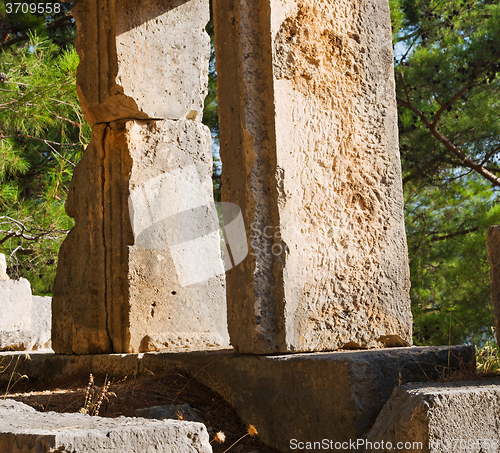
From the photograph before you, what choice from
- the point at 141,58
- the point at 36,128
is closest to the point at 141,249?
the point at 141,58

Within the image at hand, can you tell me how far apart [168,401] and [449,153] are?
5.98 m

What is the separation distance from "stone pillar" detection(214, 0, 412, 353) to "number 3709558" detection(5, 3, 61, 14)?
5633mm

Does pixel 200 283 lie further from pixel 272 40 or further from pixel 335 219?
pixel 272 40

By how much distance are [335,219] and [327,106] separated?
494 mm

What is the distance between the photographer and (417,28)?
829 centimetres

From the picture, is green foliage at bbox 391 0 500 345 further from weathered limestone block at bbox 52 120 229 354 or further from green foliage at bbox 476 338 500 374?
weathered limestone block at bbox 52 120 229 354

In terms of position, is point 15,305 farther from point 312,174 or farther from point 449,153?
point 449,153

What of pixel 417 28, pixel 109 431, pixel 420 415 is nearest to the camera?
pixel 109 431

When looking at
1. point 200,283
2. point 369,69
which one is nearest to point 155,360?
point 200,283

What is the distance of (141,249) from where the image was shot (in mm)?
3705

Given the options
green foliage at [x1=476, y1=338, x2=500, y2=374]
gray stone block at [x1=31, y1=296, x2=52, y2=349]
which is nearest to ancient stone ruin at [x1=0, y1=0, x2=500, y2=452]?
green foliage at [x1=476, y1=338, x2=500, y2=374]

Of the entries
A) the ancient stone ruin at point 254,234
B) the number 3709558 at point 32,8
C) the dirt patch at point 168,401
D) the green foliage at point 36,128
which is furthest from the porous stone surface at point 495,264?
the number 3709558 at point 32,8

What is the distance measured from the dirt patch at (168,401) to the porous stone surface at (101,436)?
33.2 inches

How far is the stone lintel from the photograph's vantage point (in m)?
2.22
